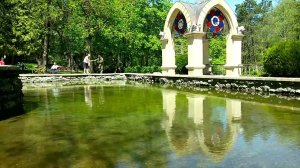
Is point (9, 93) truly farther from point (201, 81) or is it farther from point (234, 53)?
point (234, 53)

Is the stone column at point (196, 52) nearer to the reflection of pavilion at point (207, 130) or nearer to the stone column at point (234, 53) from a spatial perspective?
the stone column at point (234, 53)

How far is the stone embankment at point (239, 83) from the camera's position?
13117mm

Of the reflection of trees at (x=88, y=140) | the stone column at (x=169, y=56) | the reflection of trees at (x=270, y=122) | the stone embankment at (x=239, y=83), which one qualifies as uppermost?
the stone column at (x=169, y=56)

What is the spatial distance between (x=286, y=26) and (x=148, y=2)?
80.9ft

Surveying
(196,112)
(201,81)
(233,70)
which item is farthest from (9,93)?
(233,70)

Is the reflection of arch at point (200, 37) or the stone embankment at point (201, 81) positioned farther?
the reflection of arch at point (200, 37)

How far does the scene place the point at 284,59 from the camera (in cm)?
1562

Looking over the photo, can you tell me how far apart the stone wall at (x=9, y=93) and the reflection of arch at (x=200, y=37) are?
12759 mm

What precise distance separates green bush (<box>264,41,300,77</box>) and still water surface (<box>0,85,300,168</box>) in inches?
211

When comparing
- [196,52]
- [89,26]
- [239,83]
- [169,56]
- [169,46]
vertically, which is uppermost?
[89,26]

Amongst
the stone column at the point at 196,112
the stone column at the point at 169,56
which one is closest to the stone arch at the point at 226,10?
the stone column at the point at 169,56

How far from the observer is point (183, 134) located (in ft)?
22.4

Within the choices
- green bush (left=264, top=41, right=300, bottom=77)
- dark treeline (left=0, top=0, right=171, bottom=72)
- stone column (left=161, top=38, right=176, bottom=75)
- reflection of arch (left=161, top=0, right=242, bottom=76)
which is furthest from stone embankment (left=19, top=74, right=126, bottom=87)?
green bush (left=264, top=41, right=300, bottom=77)

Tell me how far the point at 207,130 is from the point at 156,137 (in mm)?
1201
